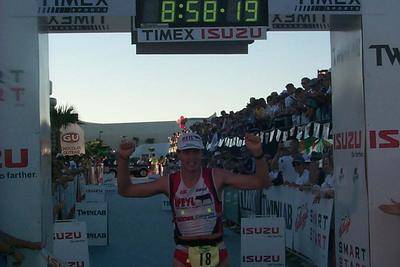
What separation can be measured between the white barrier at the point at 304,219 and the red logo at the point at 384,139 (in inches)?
109

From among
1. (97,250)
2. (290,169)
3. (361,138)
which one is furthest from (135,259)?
(361,138)

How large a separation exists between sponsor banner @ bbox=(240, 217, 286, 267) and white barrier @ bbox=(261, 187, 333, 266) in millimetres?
599

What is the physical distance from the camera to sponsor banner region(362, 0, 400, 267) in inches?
264

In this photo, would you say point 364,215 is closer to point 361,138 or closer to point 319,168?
point 361,138

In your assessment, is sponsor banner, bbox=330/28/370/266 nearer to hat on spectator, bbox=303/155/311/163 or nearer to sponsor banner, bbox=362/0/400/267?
sponsor banner, bbox=362/0/400/267

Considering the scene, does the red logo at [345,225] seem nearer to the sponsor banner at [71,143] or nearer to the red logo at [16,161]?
the red logo at [16,161]

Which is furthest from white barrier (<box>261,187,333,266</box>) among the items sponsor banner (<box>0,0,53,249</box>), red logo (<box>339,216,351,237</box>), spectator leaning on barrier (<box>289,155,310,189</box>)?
sponsor banner (<box>0,0,53,249</box>)

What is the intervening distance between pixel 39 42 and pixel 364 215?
3859 millimetres

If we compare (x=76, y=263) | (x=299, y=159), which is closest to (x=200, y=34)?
(x=76, y=263)

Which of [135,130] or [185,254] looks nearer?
[185,254]

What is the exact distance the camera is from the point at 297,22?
737 centimetres

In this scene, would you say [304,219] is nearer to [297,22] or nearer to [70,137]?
[297,22]

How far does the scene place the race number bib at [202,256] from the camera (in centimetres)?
568

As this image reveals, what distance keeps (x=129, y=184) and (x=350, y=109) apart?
105 inches
